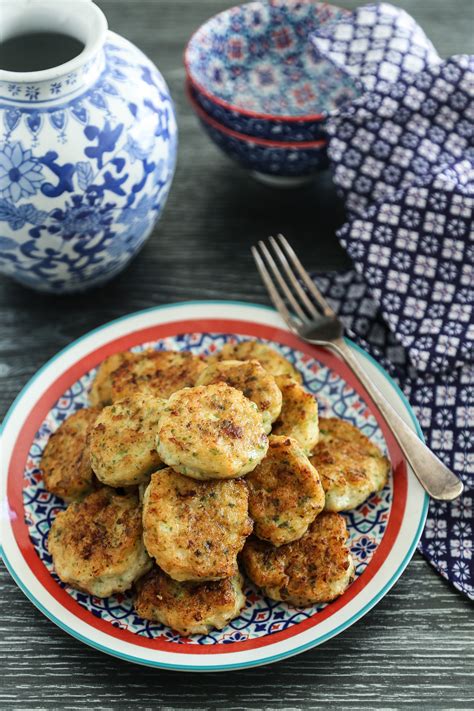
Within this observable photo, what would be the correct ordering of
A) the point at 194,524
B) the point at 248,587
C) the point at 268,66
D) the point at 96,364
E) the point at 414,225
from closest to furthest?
the point at 194,524, the point at 248,587, the point at 96,364, the point at 414,225, the point at 268,66

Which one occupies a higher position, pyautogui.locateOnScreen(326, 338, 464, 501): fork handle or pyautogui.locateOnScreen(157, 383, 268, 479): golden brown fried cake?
pyautogui.locateOnScreen(157, 383, 268, 479): golden brown fried cake

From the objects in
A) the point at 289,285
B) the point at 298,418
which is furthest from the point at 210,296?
the point at 298,418

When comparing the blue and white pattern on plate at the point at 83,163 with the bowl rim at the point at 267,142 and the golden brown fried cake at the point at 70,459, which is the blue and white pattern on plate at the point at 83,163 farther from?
the golden brown fried cake at the point at 70,459

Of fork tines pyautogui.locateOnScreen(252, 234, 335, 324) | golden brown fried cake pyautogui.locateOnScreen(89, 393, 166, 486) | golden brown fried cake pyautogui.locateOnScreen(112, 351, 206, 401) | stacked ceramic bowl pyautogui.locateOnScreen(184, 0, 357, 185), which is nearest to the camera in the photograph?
golden brown fried cake pyautogui.locateOnScreen(89, 393, 166, 486)

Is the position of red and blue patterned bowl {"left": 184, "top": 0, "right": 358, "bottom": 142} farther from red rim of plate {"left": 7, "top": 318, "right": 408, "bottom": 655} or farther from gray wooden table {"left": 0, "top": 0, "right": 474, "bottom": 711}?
red rim of plate {"left": 7, "top": 318, "right": 408, "bottom": 655}

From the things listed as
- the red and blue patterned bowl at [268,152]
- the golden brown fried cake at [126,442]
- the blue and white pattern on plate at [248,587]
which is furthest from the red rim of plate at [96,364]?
the red and blue patterned bowl at [268,152]

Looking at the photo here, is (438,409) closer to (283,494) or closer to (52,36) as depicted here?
(283,494)

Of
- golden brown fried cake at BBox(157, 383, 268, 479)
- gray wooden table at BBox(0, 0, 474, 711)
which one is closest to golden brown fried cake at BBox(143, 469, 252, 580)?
golden brown fried cake at BBox(157, 383, 268, 479)
